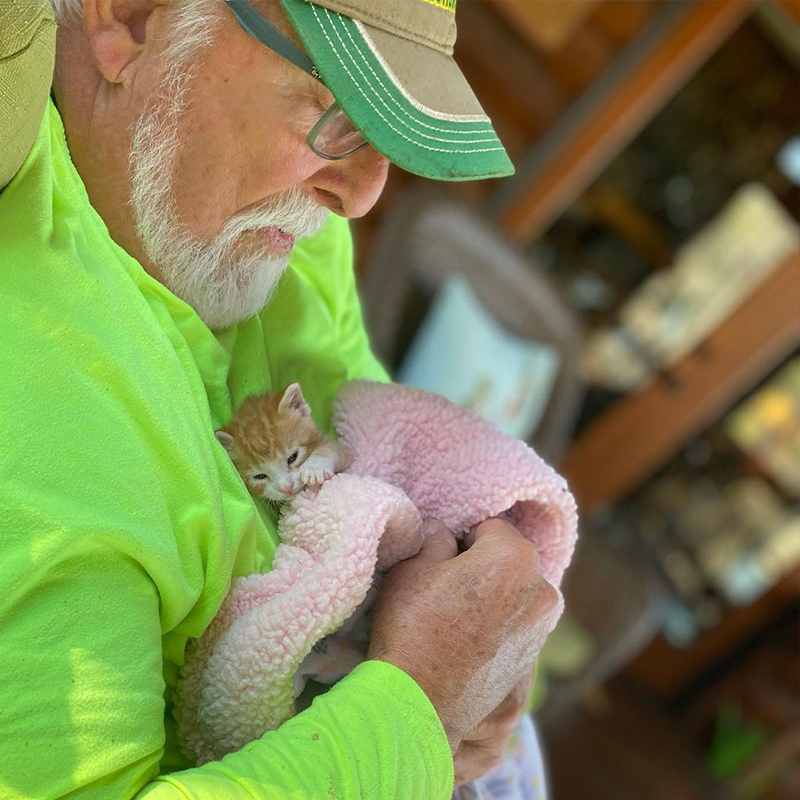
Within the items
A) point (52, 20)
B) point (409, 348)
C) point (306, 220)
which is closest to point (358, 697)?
point (306, 220)

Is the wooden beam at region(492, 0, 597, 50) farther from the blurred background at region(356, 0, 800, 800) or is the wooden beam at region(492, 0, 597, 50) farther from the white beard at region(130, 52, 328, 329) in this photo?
the white beard at region(130, 52, 328, 329)

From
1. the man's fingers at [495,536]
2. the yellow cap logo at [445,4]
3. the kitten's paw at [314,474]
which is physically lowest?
the kitten's paw at [314,474]

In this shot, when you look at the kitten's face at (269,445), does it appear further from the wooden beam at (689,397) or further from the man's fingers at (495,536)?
the wooden beam at (689,397)

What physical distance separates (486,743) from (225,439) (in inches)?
14.8

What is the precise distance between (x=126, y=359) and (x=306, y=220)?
0.25 metres

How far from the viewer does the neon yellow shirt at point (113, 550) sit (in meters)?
0.66

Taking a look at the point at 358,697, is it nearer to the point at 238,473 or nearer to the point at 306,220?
the point at 238,473

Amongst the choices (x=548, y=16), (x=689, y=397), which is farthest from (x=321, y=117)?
(x=689, y=397)

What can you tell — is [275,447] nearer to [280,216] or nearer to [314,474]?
[314,474]

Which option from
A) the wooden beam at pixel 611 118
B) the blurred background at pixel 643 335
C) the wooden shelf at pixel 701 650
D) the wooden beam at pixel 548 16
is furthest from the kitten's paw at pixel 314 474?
the wooden shelf at pixel 701 650

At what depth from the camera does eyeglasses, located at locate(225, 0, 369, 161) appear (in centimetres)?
83

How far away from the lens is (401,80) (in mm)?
839

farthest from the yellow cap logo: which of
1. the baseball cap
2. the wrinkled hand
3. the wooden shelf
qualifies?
the wooden shelf

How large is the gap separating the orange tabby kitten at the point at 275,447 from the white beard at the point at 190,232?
96mm
